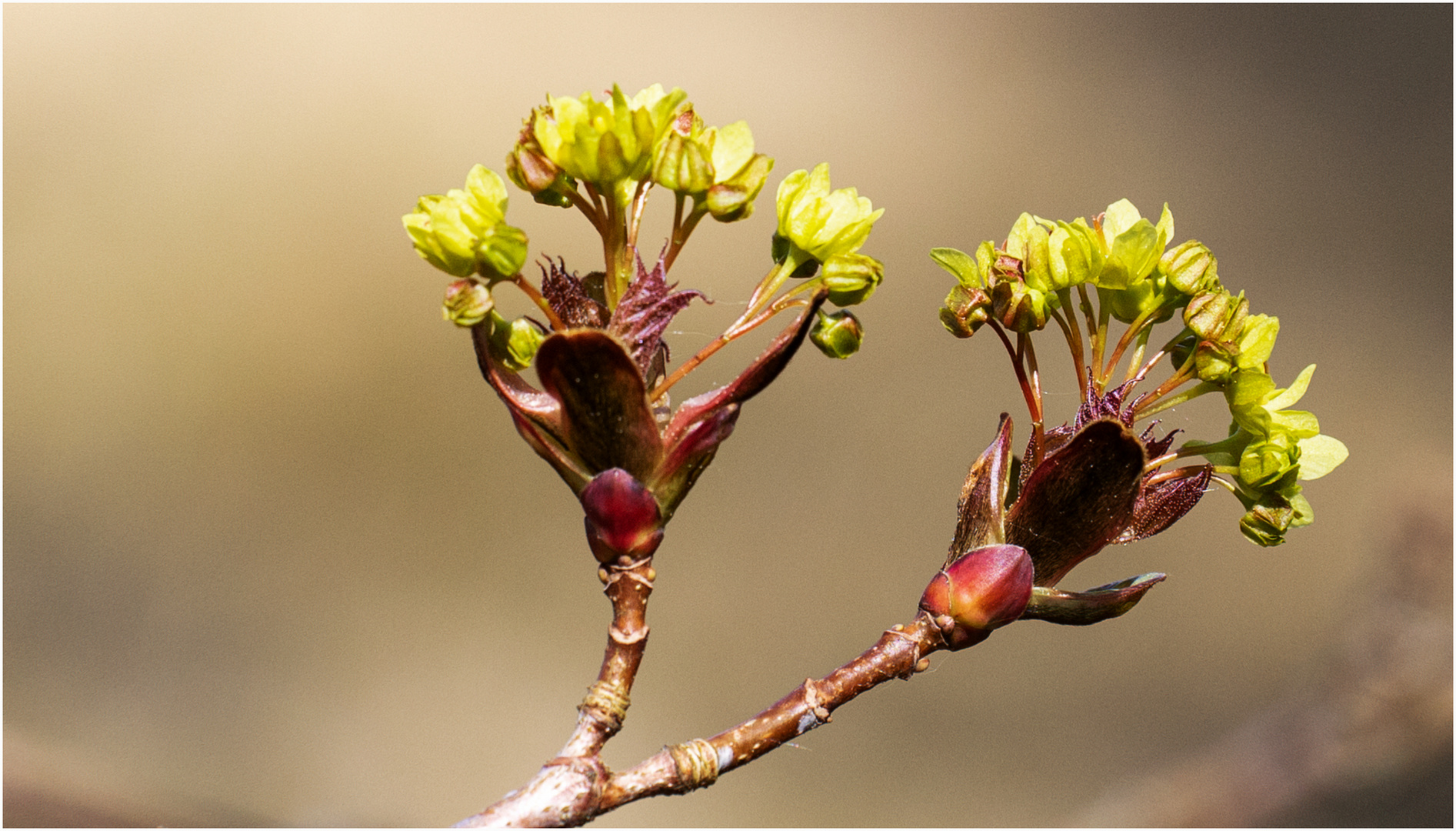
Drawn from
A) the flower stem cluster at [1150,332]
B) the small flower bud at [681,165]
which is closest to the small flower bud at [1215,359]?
the flower stem cluster at [1150,332]

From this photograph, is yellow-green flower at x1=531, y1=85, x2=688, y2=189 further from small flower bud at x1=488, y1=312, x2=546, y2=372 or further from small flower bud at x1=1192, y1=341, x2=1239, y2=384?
small flower bud at x1=1192, y1=341, x2=1239, y2=384

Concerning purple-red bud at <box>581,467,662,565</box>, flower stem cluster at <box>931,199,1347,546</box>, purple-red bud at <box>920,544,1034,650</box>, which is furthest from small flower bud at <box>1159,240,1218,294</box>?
purple-red bud at <box>581,467,662,565</box>

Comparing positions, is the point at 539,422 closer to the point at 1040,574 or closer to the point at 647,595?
the point at 647,595

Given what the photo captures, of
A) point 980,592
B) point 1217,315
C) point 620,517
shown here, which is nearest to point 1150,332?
point 1217,315

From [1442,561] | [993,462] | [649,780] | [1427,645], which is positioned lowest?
[649,780]

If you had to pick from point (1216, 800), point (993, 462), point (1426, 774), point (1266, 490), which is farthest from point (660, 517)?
point (1426, 774)

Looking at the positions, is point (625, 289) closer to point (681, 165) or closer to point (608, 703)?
point (681, 165)
